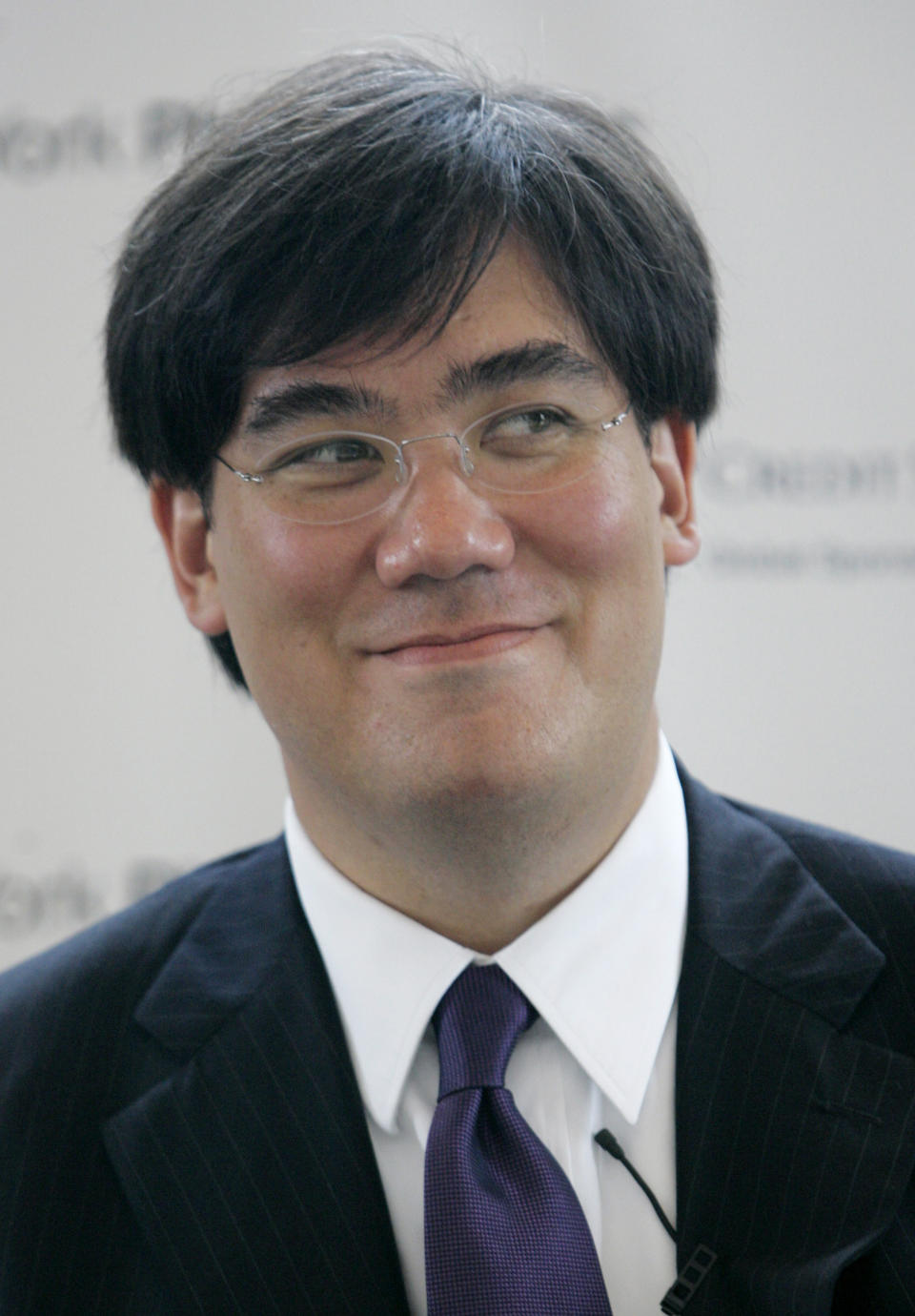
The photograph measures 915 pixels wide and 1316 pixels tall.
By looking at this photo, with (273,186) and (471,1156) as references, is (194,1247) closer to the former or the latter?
(471,1156)

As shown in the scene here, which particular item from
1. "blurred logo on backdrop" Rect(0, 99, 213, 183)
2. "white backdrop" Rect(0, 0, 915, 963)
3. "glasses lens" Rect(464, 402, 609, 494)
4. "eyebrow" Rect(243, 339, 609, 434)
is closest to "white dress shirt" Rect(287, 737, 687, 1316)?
A: "glasses lens" Rect(464, 402, 609, 494)

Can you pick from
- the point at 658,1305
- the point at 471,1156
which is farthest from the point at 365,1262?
the point at 658,1305

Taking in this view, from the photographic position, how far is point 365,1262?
140 centimetres

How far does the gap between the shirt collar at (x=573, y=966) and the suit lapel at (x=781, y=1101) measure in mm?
42

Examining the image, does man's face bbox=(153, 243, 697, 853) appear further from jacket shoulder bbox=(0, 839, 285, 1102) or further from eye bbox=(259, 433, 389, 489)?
jacket shoulder bbox=(0, 839, 285, 1102)

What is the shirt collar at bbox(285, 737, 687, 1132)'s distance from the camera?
1.49 meters

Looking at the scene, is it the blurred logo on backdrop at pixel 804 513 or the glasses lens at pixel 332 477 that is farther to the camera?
the blurred logo on backdrop at pixel 804 513

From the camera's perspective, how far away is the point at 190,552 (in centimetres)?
179

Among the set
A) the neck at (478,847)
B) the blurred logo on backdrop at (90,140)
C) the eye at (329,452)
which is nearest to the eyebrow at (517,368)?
the eye at (329,452)

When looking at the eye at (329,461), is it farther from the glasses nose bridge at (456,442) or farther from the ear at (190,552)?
the ear at (190,552)

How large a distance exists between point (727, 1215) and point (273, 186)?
1.19 m

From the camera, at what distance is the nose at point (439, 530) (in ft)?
4.58

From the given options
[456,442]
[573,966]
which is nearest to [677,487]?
[456,442]

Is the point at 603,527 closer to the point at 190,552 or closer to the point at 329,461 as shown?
the point at 329,461
